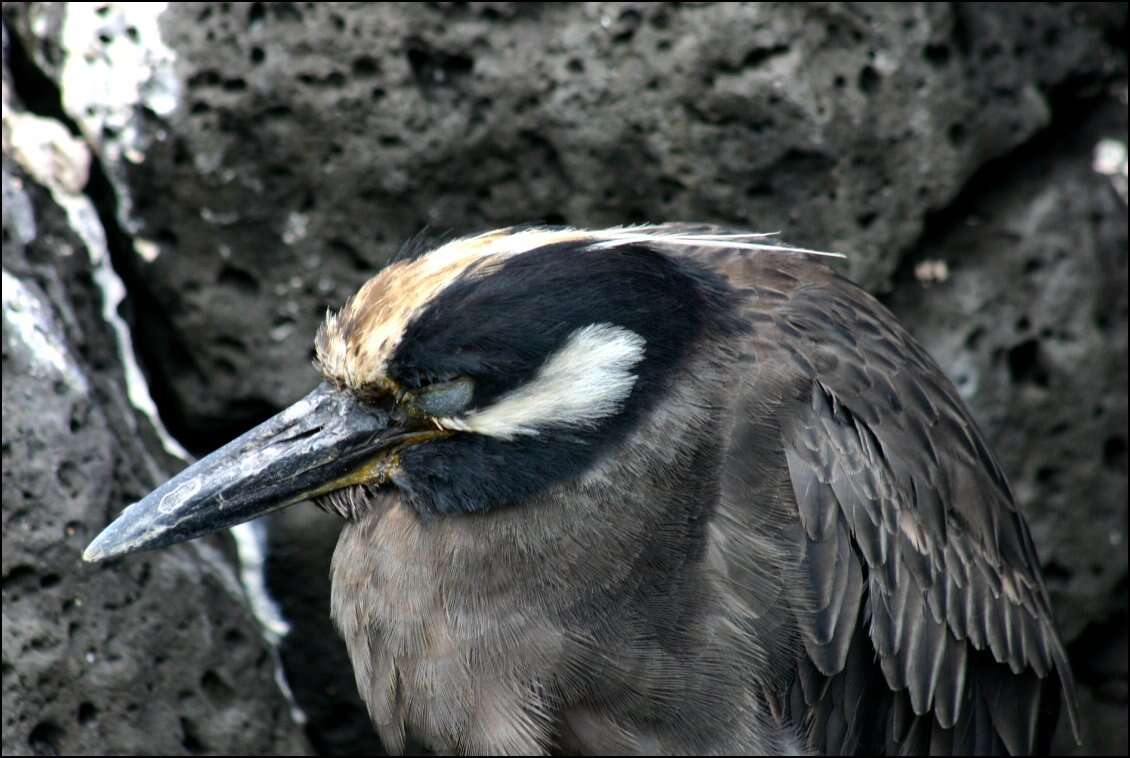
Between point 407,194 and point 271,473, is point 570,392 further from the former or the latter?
point 407,194

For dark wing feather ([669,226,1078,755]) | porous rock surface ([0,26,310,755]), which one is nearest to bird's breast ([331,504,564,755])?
dark wing feather ([669,226,1078,755])

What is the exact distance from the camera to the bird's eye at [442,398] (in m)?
2.50

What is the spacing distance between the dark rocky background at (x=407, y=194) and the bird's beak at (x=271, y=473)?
483 millimetres

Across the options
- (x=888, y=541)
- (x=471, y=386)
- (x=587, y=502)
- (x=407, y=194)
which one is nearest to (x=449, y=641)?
(x=587, y=502)

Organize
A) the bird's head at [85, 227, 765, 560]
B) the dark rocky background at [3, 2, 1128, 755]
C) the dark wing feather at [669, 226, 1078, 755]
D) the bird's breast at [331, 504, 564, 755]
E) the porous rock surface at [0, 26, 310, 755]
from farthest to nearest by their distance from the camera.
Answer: the dark rocky background at [3, 2, 1128, 755], the porous rock surface at [0, 26, 310, 755], the dark wing feather at [669, 226, 1078, 755], the bird's breast at [331, 504, 564, 755], the bird's head at [85, 227, 765, 560]

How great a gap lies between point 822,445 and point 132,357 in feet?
6.22

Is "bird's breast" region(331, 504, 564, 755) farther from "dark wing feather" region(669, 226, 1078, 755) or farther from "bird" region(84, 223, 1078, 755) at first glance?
"dark wing feather" region(669, 226, 1078, 755)

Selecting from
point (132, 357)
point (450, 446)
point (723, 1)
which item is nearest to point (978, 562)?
point (450, 446)

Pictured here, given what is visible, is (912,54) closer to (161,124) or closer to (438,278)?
(438,278)

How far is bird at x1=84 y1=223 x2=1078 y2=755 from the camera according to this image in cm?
253

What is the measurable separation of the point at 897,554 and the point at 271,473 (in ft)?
4.20

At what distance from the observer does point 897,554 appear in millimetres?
2785

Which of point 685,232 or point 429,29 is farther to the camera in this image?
point 429,29

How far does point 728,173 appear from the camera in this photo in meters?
3.48
